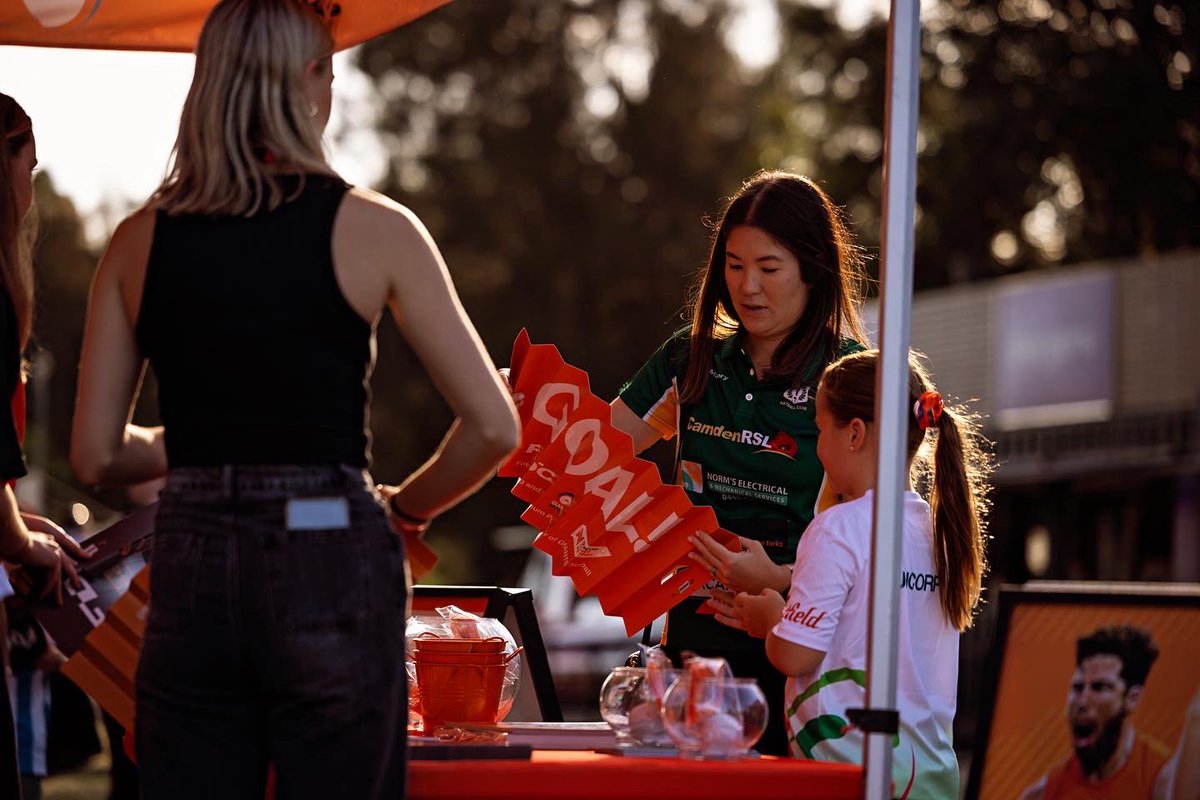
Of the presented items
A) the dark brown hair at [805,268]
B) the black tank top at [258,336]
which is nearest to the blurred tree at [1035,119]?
the dark brown hair at [805,268]

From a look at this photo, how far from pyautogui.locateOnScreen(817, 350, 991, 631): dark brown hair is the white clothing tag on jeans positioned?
4.09ft

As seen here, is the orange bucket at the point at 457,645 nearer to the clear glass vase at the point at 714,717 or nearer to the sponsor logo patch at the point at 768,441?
the clear glass vase at the point at 714,717

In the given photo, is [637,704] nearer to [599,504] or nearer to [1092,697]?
[599,504]

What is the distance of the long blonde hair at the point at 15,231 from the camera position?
116 inches

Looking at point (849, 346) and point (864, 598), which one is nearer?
point (864, 598)

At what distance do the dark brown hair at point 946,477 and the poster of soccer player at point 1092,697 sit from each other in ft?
6.06

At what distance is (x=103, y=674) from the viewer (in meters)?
2.85

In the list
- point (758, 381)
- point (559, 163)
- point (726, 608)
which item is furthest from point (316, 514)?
point (559, 163)

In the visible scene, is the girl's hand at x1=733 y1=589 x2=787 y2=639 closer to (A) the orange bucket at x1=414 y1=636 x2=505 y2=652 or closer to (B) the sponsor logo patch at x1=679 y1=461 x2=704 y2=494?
(B) the sponsor logo patch at x1=679 y1=461 x2=704 y2=494

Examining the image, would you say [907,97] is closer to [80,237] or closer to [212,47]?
[212,47]

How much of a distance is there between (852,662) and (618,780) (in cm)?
70

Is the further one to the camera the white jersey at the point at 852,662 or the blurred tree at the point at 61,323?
the blurred tree at the point at 61,323

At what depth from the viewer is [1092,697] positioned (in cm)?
515

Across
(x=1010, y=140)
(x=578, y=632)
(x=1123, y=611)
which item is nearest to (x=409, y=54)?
(x=578, y=632)
